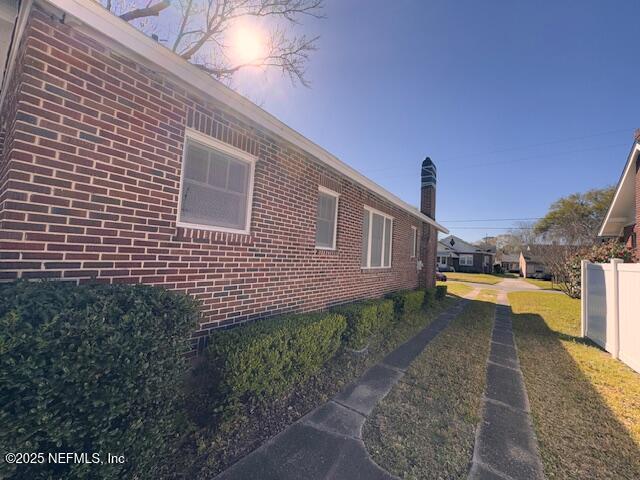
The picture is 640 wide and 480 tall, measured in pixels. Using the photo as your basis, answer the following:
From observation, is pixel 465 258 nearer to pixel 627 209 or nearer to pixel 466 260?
pixel 466 260

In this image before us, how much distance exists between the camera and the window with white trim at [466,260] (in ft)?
144

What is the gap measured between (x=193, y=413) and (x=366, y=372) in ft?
9.21

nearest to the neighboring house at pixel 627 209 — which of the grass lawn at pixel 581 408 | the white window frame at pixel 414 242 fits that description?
the grass lawn at pixel 581 408

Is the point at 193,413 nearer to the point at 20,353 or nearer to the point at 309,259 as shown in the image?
the point at 20,353

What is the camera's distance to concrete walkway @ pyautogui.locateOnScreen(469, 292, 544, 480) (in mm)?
2541

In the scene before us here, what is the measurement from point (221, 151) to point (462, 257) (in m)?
48.2

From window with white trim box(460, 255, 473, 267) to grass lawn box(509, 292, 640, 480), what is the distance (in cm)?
4078

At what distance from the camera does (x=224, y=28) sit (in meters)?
9.12

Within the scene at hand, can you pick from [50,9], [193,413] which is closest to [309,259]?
[193,413]

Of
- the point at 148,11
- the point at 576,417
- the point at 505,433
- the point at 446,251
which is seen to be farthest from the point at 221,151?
the point at 446,251

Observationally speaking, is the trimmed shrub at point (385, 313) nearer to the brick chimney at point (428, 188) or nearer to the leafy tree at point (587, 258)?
the brick chimney at point (428, 188)

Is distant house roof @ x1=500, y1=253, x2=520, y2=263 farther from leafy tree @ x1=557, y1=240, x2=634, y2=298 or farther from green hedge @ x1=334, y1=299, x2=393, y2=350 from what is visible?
green hedge @ x1=334, y1=299, x2=393, y2=350

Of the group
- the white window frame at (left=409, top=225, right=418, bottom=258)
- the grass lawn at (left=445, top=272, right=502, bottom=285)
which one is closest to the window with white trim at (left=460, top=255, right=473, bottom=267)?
the grass lawn at (left=445, top=272, right=502, bottom=285)

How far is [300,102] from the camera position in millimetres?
8766
